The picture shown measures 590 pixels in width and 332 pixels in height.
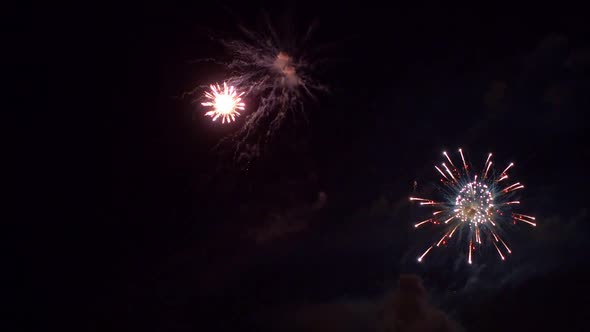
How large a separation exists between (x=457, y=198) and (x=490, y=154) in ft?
12.2

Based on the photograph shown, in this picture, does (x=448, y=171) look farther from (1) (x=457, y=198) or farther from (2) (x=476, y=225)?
(2) (x=476, y=225)

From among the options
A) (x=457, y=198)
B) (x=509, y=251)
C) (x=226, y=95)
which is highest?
(x=226, y=95)

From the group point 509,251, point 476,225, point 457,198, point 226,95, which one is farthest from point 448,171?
point 226,95

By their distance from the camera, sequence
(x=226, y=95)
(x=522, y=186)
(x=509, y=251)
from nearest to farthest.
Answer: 1. (x=226, y=95)
2. (x=509, y=251)
3. (x=522, y=186)

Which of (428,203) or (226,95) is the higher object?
(226,95)

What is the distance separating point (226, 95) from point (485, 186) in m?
17.8

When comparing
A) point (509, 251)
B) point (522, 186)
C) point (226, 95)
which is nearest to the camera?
point (226, 95)

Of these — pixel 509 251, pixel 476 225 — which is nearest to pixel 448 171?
pixel 476 225

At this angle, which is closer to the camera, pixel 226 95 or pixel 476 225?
pixel 226 95

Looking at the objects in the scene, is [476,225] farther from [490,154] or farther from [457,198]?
[490,154]

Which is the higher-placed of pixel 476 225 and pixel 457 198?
pixel 457 198

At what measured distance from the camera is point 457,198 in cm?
2534

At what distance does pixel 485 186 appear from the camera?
81.9 ft

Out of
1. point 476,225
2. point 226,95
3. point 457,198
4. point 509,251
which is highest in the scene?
point 226,95
